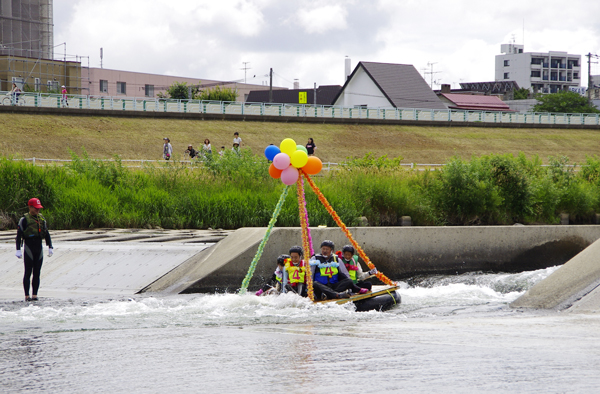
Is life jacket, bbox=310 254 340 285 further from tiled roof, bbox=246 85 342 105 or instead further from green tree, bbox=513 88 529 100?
green tree, bbox=513 88 529 100

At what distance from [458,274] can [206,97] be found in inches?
2354

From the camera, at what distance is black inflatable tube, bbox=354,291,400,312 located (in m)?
13.2

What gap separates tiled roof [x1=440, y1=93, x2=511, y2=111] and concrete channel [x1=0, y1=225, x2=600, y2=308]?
6352cm

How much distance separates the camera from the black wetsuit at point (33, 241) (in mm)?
13094

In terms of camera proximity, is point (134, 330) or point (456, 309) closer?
point (134, 330)

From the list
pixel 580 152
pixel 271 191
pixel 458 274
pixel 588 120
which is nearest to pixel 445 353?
pixel 458 274

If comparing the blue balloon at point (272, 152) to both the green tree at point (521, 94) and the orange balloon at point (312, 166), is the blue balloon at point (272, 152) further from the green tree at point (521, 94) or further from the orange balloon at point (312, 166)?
the green tree at point (521, 94)

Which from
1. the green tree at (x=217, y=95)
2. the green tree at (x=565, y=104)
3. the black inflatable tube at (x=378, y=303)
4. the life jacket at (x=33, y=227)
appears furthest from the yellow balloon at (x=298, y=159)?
the green tree at (x=565, y=104)

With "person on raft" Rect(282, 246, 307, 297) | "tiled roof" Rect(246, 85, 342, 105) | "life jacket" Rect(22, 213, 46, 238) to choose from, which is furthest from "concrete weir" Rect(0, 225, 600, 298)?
"tiled roof" Rect(246, 85, 342, 105)

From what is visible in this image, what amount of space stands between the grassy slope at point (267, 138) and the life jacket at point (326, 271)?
97.3ft

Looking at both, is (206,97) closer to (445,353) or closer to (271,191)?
(271,191)

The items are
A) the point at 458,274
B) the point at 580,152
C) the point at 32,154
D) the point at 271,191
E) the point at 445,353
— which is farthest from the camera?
the point at 580,152

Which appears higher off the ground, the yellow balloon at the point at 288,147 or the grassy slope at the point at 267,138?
the grassy slope at the point at 267,138

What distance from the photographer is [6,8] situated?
64250 mm
